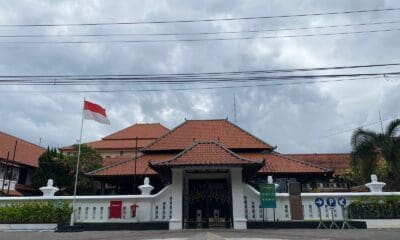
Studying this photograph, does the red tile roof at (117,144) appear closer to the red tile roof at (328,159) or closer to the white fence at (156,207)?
the red tile roof at (328,159)

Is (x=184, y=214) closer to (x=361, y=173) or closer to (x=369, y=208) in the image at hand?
(x=369, y=208)

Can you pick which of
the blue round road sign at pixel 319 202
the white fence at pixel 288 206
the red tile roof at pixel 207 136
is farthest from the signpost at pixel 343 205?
the red tile roof at pixel 207 136

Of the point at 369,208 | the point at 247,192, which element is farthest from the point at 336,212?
the point at 247,192

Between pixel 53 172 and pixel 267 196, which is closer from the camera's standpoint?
pixel 267 196

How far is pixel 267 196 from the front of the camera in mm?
13906

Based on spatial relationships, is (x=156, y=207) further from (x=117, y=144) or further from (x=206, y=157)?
(x=117, y=144)

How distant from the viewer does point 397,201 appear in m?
13.7

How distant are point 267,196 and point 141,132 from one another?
1370 inches

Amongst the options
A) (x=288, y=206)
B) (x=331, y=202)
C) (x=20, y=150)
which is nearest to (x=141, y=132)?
(x=20, y=150)

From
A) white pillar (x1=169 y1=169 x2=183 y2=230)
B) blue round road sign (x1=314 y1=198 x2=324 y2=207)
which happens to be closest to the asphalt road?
blue round road sign (x1=314 y1=198 x2=324 y2=207)

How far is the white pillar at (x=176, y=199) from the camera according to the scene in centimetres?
1384

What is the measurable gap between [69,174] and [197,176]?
674 inches

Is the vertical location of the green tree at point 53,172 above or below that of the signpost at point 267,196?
above

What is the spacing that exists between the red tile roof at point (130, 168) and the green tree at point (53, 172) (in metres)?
8.07
